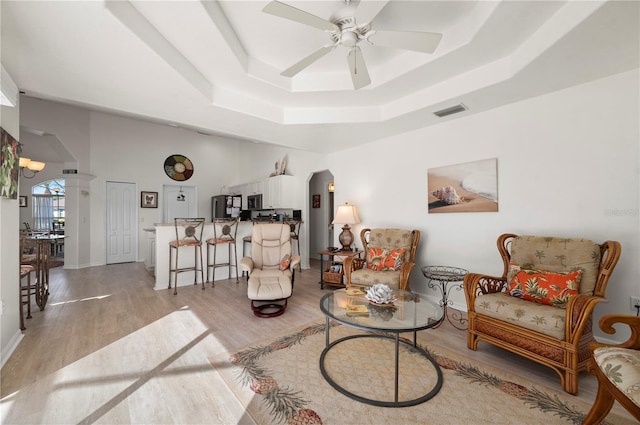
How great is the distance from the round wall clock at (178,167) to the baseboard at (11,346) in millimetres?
5550

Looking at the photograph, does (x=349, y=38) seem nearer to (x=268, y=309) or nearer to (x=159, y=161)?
(x=268, y=309)

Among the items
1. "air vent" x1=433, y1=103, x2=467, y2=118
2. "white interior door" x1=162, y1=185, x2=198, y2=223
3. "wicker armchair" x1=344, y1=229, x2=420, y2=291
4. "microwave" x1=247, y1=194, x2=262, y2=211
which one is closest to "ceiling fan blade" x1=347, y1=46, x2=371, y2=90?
"air vent" x1=433, y1=103, x2=467, y2=118

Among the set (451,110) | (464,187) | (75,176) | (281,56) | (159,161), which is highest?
(281,56)

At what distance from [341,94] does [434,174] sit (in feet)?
5.35

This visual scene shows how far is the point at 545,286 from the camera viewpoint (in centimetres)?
220

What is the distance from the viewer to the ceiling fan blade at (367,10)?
61.0 inches

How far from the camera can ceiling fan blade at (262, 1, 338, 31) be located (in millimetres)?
1576

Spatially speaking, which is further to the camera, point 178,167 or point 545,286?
point 178,167

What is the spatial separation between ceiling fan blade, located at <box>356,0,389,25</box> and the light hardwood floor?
8.32 feet

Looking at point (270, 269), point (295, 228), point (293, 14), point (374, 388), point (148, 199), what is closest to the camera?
point (293, 14)

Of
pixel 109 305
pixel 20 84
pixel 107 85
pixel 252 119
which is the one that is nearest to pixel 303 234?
pixel 252 119

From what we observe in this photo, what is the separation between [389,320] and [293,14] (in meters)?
2.11

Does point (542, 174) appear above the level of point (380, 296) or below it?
above

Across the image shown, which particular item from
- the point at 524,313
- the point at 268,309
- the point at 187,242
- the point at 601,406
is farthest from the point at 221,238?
the point at 601,406
